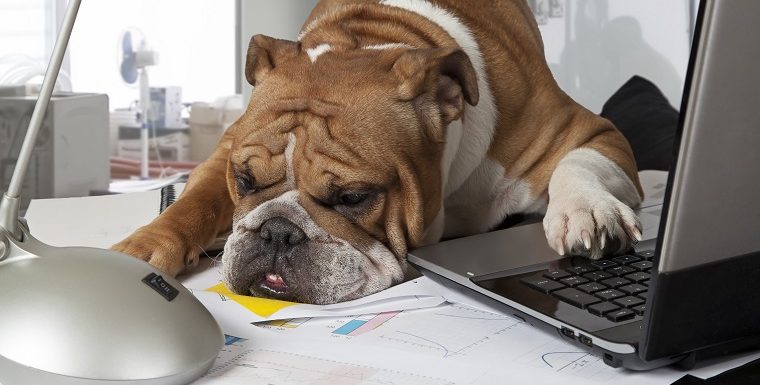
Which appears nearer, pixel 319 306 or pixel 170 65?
pixel 319 306

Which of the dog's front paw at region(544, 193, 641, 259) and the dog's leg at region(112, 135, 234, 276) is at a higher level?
the dog's front paw at region(544, 193, 641, 259)

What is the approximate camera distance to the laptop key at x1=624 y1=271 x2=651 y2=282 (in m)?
0.97

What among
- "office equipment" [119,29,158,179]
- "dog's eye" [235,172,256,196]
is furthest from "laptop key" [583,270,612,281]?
"office equipment" [119,29,158,179]

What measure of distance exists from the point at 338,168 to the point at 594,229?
316mm

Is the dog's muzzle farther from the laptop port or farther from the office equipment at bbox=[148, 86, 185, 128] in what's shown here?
the office equipment at bbox=[148, 86, 185, 128]

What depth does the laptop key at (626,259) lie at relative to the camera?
1.05 m

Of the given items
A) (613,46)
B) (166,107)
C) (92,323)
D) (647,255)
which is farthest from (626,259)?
(166,107)

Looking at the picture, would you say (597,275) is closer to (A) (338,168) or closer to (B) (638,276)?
(B) (638,276)

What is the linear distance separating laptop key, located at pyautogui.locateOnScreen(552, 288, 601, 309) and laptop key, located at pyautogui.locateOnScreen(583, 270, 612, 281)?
57 millimetres

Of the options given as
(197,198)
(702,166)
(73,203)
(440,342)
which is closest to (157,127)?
(73,203)

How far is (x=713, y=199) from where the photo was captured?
68 cm

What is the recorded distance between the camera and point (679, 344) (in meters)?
0.75

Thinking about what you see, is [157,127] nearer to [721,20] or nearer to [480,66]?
[480,66]

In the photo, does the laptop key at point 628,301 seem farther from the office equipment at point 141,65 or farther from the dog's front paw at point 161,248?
the office equipment at point 141,65
